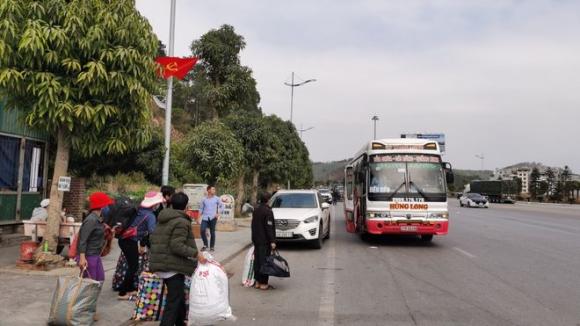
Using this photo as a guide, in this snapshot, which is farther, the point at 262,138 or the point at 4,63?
the point at 262,138

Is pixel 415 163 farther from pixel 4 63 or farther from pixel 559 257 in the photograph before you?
pixel 4 63

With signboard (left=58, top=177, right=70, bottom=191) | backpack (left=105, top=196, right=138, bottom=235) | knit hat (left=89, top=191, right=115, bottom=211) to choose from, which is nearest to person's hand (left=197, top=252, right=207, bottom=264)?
knit hat (left=89, top=191, right=115, bottom=211)

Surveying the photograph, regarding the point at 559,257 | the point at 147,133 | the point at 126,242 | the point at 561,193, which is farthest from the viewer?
the point at 561,193

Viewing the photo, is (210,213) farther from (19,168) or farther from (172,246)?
(172,246)

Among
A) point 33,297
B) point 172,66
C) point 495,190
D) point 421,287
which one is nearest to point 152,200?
point 33,297

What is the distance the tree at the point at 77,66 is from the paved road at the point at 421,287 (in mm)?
3766

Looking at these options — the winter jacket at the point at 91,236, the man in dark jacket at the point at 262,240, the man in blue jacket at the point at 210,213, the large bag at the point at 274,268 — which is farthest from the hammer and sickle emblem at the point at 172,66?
the winter jacket at the point at 91,236

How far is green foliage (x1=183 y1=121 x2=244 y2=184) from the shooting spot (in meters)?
22.3

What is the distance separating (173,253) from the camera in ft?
17.8

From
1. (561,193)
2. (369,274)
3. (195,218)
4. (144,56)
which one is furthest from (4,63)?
(561,193)

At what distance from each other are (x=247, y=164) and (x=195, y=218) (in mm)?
10608

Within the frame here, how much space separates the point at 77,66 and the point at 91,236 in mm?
3484

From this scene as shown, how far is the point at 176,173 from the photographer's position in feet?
119

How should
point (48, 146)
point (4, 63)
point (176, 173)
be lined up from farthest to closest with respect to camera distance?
point (176, 173) → point (48, 146) → point (4, 63)
